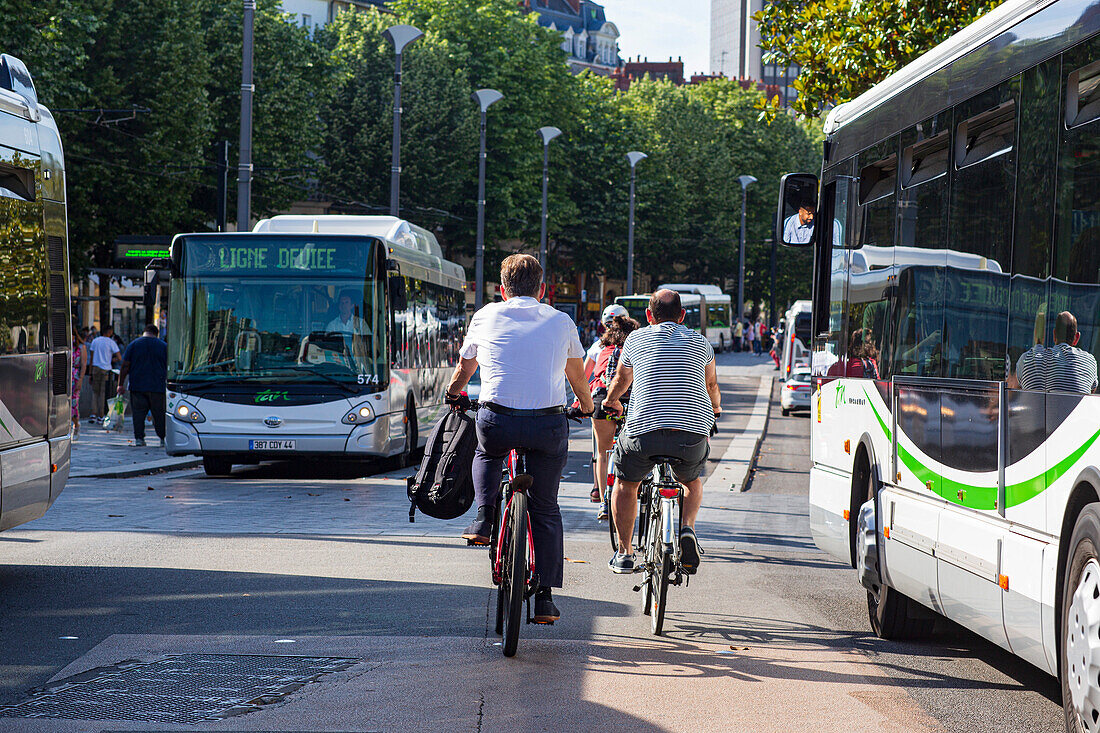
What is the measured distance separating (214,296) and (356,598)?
8.89 metres

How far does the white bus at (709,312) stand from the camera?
74875 millimetres

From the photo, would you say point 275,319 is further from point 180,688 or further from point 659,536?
point 180,688

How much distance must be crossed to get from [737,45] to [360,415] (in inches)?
6178

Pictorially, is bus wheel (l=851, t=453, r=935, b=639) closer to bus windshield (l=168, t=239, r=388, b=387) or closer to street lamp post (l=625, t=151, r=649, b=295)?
bus windshield (l=168, t=239, r=388, b=387)

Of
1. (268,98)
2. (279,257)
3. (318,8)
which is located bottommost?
(279,257)

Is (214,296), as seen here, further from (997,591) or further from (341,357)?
(997,591)

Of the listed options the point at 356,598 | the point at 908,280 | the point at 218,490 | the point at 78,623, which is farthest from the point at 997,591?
the point at 218,490

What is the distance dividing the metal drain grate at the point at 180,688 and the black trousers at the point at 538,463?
1.01 meters

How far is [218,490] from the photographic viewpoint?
49.9ft

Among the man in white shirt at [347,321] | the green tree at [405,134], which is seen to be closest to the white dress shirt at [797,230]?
the man in white shirt at [347,321]

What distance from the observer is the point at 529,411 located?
6.78 m

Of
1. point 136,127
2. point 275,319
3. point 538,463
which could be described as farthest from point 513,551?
point 136,127

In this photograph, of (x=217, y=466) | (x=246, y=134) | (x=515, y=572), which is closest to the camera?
(x=515, y=572)

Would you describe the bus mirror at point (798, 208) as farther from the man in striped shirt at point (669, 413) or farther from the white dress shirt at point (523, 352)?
the white dress shirt at point (523, 352)
